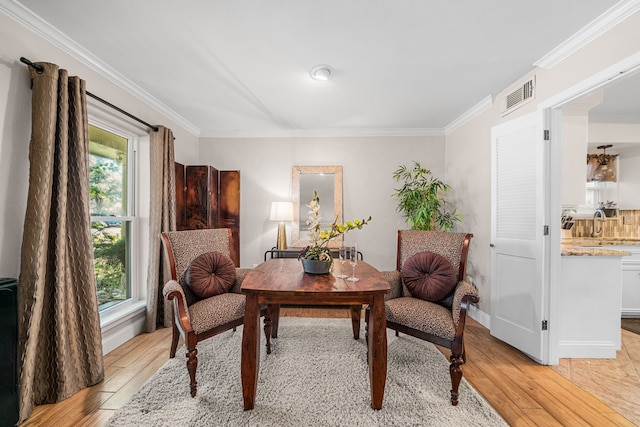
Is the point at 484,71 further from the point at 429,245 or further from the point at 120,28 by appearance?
the point at 120,28

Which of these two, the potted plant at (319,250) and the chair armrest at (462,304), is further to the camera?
the potted plant at (319,250)

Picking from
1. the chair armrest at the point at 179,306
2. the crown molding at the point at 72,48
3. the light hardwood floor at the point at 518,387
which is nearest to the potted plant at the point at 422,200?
the light hardwood floor at the point at 518,387

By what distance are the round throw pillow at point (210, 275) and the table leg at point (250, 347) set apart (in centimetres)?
76

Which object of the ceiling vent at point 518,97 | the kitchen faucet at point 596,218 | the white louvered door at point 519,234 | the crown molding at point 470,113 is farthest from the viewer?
the kitchen faucet at point 596,218

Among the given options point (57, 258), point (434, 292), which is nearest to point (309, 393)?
point (434, 292)

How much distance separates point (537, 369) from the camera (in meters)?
2.16

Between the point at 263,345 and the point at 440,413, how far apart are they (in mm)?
1464

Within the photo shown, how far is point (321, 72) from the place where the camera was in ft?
7.81

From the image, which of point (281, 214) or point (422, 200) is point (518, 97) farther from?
point (281, 214)

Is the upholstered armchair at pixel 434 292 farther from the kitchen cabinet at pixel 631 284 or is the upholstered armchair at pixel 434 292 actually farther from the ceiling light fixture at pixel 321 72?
the kitchen cabinet at pixel 631 284

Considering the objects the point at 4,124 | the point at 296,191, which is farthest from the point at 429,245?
the point at 4,124

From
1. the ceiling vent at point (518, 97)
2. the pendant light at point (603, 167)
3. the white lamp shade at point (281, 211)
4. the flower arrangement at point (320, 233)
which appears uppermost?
the ceiling vent at point (518, 97)

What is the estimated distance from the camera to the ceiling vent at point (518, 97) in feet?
7.86

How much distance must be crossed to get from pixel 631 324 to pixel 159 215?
5172mm
